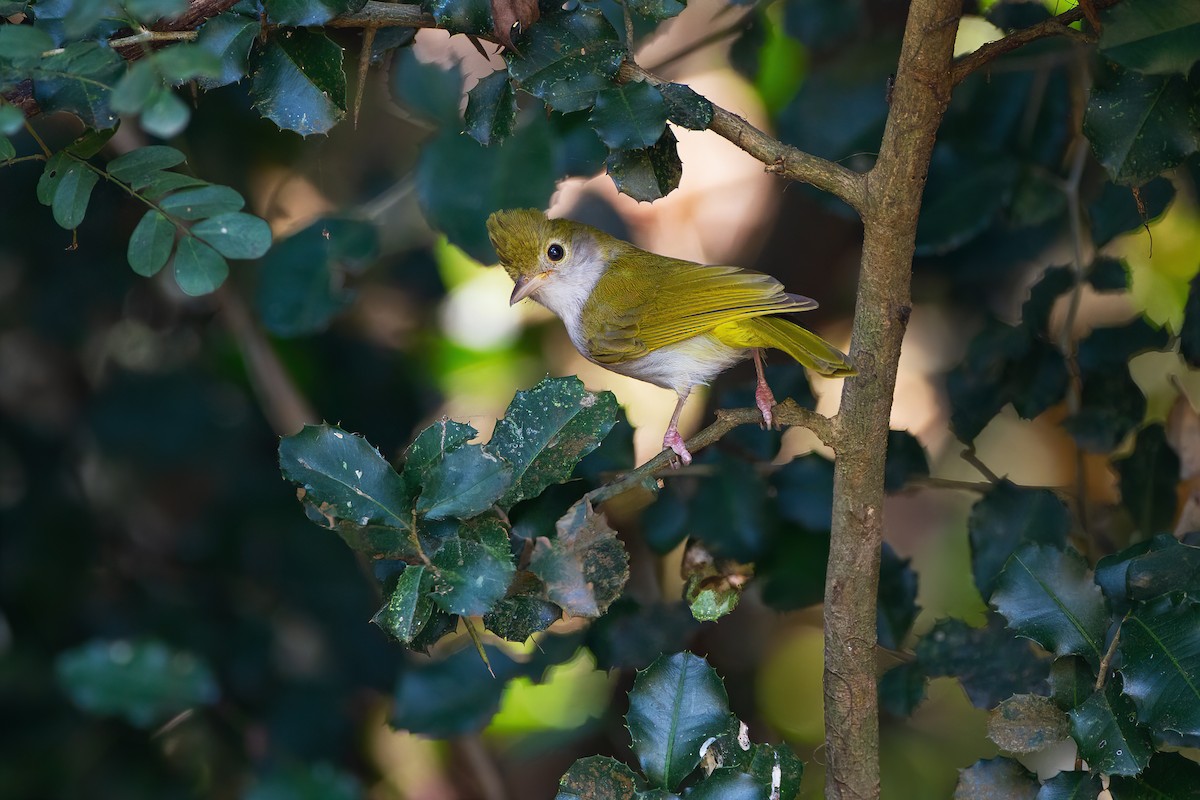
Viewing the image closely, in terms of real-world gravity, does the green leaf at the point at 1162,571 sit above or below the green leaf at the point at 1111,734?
above

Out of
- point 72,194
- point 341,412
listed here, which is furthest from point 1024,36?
point 341,412

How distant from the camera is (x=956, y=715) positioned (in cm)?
307

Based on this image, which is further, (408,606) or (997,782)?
(997,782)

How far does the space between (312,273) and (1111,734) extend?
1.76 m

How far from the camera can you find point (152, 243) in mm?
1401

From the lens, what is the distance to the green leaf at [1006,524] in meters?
1.88

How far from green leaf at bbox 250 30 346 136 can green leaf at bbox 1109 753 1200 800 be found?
1262 millimetres

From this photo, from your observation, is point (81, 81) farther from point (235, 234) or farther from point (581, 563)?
point (581, 563)

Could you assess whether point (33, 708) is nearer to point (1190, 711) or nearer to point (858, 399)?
point (858, 399)

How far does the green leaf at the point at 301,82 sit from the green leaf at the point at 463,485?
0.46 meters

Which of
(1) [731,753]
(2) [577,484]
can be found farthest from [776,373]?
(1) [731,753]

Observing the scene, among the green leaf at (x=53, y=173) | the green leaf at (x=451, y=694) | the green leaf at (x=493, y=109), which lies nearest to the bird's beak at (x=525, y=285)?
the green leaf at (x=451, y=694)

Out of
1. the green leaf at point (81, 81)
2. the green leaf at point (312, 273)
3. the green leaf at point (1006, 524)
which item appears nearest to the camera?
the green leaf at point (81, 81)

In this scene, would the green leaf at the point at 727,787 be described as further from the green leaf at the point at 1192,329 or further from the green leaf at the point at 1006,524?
the green leaf at the point at 1192,329
